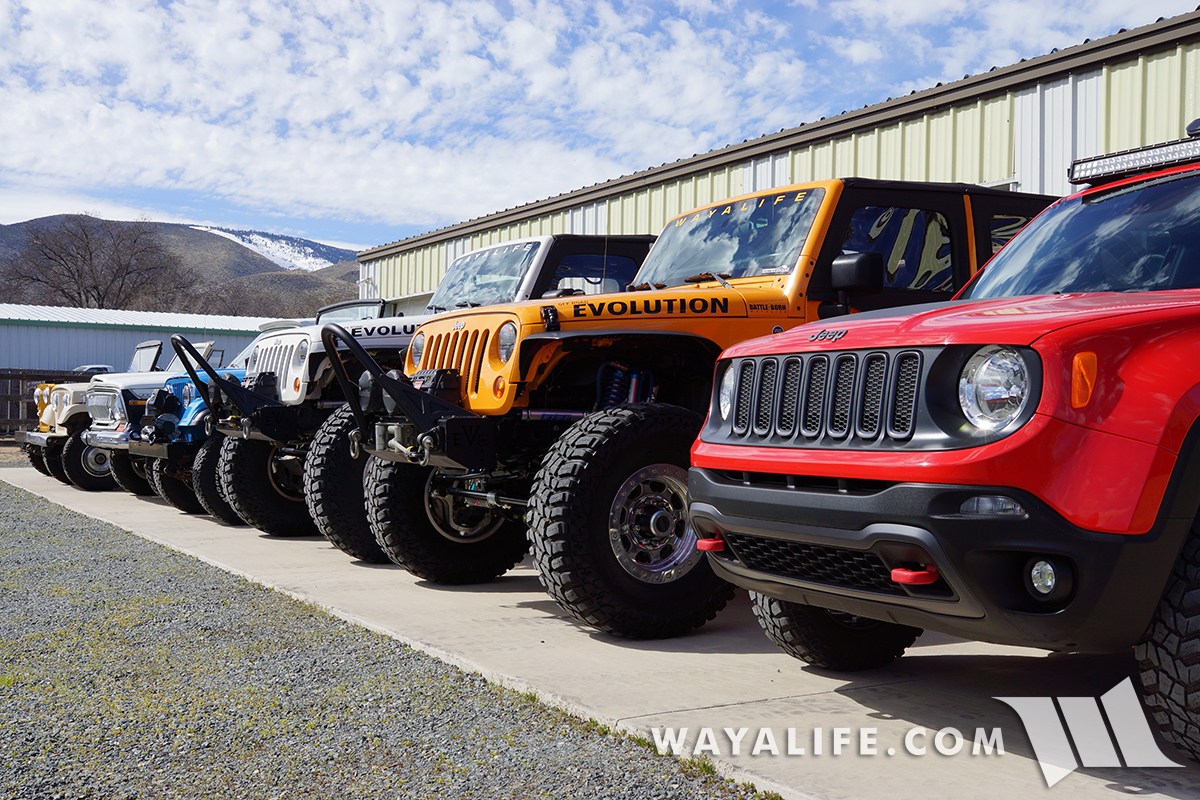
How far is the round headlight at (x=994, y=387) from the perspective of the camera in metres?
2.94

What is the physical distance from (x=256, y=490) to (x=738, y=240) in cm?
499

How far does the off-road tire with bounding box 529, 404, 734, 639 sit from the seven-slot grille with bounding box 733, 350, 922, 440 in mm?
1242

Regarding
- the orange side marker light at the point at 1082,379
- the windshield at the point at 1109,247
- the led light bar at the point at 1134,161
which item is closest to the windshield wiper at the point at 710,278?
the windshield at the point at 1109,247

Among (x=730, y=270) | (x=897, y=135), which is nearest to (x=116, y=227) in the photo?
(x=897, y=135)

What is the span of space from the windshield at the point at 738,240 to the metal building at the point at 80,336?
2727 cm

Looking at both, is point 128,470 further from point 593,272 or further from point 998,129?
point 998,129

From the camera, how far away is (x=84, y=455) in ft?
46.3

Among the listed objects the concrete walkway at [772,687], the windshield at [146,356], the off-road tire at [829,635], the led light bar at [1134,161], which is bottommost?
the concrete walkway at [772,687]

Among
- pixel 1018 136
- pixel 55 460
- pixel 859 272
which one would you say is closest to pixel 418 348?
pixel 859 272

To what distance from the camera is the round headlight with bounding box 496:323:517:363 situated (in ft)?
17.6

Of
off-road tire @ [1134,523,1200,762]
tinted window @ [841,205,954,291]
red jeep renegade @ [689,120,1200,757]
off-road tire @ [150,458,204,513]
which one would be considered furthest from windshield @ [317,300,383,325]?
off-road tire @ [1134,523,1200,762]

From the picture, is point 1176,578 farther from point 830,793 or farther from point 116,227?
point 116,227

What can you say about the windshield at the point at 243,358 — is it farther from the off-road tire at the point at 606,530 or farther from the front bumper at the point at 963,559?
the front bumper at the point at 963,559

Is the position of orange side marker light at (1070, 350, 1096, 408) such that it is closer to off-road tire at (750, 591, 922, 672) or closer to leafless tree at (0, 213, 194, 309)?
off-road tire at (750, 591, 922, 672)
